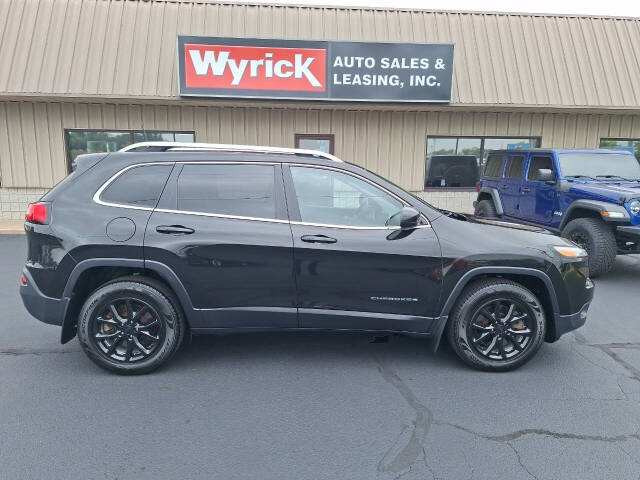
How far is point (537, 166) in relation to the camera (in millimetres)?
7117

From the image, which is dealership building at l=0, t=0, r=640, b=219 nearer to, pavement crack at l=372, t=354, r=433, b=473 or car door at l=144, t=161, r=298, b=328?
car door at l=144, t=161, r=298, b=328

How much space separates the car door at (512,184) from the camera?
7.50 meters

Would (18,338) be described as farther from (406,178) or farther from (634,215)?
(406,178)

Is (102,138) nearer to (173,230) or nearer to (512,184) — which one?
(173,230)

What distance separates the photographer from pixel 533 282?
3508 mm

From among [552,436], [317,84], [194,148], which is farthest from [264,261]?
[317,84]

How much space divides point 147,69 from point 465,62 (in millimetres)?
7293

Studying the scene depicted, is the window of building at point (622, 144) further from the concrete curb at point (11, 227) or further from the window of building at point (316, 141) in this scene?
the concrete curb at point (11, 227)

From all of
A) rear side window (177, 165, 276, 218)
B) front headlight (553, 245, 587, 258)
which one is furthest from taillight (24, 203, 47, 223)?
front headlight (553, 245, 587, 258)

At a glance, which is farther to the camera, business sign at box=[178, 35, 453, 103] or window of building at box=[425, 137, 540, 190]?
window of building at box=[425, 137, 540, 190]

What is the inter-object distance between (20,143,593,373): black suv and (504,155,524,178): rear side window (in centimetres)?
452

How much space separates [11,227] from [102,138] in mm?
2809

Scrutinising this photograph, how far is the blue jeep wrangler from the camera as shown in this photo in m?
5.80

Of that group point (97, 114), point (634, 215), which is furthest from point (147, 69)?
point (634, 215)
